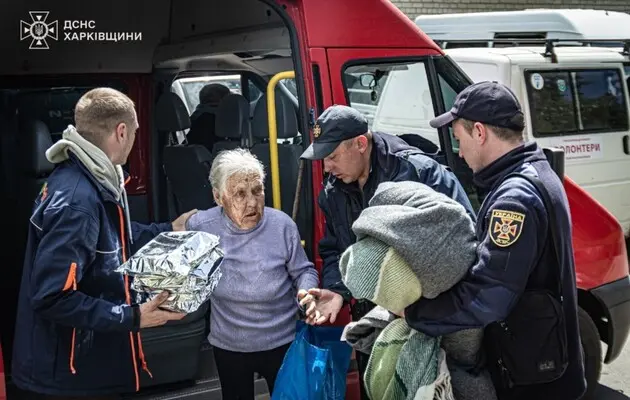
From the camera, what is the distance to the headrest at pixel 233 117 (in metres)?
4.79

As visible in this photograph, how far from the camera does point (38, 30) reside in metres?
4.50

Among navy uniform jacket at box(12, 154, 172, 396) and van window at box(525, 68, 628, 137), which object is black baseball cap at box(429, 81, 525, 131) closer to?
navy uniform jacket at box(12, 154, 172, 396)

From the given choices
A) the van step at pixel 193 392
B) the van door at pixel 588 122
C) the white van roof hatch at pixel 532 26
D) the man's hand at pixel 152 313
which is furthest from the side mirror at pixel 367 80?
the white van roof hatch at pixel 532 26

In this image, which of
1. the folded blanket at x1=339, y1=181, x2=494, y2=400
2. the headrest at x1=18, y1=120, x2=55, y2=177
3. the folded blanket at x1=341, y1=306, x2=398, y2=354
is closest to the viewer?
the folded blanket at x1=339, y1=181, x2=494, y2=400

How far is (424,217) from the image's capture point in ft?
6.43

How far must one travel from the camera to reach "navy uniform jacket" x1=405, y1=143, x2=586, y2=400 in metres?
1.99

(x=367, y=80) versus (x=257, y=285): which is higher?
(x=367, y=80)

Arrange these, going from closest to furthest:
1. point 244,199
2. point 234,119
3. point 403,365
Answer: point 403,365
point 244,199
point 234,119

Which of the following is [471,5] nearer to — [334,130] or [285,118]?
[285,118]

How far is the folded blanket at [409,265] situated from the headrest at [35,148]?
2.97m

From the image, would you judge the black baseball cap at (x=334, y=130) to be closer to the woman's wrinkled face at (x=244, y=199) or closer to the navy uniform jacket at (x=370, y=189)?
the navy uniform jacket at (x=370, y=189)

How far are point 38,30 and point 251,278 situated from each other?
267 centimetres

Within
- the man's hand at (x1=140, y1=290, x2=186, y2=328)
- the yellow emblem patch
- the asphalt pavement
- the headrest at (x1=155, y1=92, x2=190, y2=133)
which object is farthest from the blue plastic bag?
the headrest at (x1=155, y1=92, x2=190, y2=133)

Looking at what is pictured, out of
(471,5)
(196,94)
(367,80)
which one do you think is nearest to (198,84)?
(196,94)
